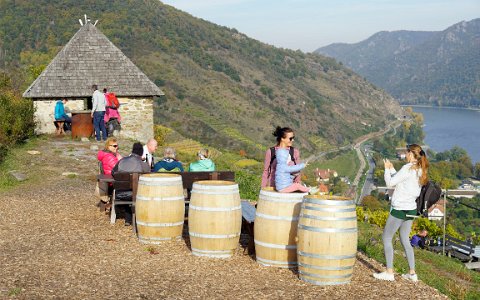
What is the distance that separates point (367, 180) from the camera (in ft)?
381

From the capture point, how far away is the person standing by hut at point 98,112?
738 inches

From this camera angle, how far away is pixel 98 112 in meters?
18.9

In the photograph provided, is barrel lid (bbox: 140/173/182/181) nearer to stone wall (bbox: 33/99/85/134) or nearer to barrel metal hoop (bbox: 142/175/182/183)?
barrel metal hoop (bbox: 142/175/182/183)

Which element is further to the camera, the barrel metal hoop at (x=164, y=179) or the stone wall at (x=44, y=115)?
the stone wall at (x=44, y=115)

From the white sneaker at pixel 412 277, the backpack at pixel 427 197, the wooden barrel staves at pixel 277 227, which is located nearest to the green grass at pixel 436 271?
the white sneaker at pixel 412 277

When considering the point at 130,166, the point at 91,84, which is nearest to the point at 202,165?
the point at 130,166

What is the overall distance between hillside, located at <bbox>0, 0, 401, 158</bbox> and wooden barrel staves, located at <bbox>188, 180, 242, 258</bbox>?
48.1 meters

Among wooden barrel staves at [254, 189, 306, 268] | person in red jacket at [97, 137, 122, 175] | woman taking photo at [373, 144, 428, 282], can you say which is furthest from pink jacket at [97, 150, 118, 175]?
woman taking photo at [373, 144, 428, 282]

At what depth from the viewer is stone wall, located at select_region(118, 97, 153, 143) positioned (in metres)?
21.8

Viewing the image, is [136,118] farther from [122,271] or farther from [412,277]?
[412,277]

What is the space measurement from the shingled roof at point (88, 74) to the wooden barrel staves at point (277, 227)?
49.9 feet

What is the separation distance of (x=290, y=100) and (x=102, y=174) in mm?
128087

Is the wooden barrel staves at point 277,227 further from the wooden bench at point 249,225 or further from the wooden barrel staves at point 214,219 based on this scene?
the wooden bench at point 249,225

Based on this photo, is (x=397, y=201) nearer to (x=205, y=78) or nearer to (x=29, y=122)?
(x=29, y=122)
